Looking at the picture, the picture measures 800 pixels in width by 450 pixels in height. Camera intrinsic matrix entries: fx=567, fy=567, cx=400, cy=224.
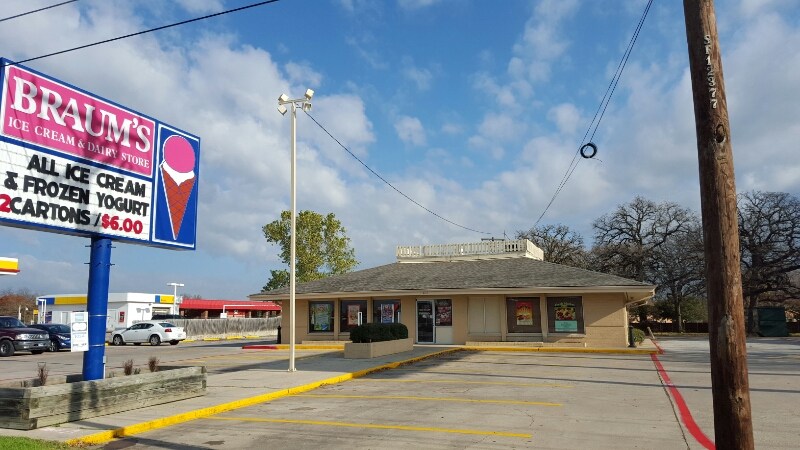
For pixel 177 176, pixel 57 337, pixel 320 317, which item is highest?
pixel 177 176

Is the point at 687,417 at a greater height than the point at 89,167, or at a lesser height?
lesser

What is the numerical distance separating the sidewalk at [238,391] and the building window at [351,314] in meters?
5.85

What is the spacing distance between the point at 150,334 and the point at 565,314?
26.3 m

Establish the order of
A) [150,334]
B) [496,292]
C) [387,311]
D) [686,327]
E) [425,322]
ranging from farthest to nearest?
1. [686,327]
2. [150,334]
3. [387,311]
4. [425,322]
5. [496,292]

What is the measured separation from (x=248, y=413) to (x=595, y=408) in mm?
6565

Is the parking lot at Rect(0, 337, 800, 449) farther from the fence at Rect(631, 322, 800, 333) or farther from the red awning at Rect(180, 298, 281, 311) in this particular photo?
the red awning at Rect(180, 298, 281, 311)

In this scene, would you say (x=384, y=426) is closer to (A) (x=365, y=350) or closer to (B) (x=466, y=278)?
(A) (x=365, y=350)

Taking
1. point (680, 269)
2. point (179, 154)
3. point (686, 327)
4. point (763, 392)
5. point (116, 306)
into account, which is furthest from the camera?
point (680, 269)

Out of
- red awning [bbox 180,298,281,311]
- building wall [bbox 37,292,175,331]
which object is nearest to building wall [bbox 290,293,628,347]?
building wall [bbox 37,292,175,331]

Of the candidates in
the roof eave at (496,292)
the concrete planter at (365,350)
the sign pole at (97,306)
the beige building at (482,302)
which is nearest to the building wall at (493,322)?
the beige building at (482,302)

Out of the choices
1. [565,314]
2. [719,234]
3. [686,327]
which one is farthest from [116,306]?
[719,234]

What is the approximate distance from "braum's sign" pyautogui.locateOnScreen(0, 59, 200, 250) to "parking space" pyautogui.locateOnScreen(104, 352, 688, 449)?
4.24 metres

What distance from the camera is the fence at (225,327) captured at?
148 feet

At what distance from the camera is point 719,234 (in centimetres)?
477
